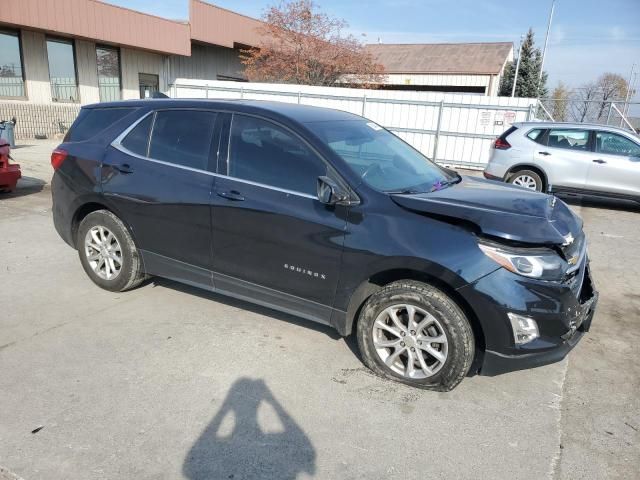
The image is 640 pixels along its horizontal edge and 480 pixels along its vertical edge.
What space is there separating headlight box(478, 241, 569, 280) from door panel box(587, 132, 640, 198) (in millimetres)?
7678

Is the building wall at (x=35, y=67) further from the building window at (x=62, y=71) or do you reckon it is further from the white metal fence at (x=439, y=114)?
the white metal fence at (x=439, y=114)

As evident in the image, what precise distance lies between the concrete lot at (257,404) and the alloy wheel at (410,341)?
0.16 meters

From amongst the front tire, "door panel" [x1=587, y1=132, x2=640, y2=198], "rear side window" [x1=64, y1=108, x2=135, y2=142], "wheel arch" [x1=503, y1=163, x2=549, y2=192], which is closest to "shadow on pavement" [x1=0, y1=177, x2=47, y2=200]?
"rear side window" [x1=64, y1=108, x2=135, y2=142]

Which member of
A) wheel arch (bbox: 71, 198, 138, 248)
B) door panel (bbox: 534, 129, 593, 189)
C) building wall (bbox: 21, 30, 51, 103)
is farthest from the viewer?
building wall (bbox: 21, 30, 51, 103)

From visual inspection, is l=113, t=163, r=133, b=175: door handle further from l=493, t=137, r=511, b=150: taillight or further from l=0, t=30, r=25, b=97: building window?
l=0, t=30, r=25, b=97: building window

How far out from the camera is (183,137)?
3934 millimetres

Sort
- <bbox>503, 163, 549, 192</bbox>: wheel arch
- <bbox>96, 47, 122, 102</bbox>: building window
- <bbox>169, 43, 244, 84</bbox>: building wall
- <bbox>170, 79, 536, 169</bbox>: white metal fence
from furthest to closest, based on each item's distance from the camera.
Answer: <bbox>169, 43, 244, 84</bbox>: building wall → <bbox>96, 47, 122, 102</bbox>: building window → <bbox>170, 79, 536, 169</bbox>: white metal fence → <bbox>503, 163, 549, 192</bbox>: wheel arch

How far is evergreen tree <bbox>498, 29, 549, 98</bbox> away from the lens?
38875 millimetres

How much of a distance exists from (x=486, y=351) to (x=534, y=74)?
42211 mm

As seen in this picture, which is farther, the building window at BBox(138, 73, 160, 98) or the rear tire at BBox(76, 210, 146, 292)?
the building window at BBox(138, 73, 160, 98)

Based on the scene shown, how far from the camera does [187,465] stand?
246 cm

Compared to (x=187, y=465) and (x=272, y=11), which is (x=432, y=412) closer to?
(x=187, y=465)

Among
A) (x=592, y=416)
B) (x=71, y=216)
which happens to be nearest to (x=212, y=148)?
(x=71, y=216)

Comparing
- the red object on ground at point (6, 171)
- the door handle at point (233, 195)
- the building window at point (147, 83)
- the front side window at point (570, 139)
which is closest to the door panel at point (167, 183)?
the door handle at point (233, 195)
